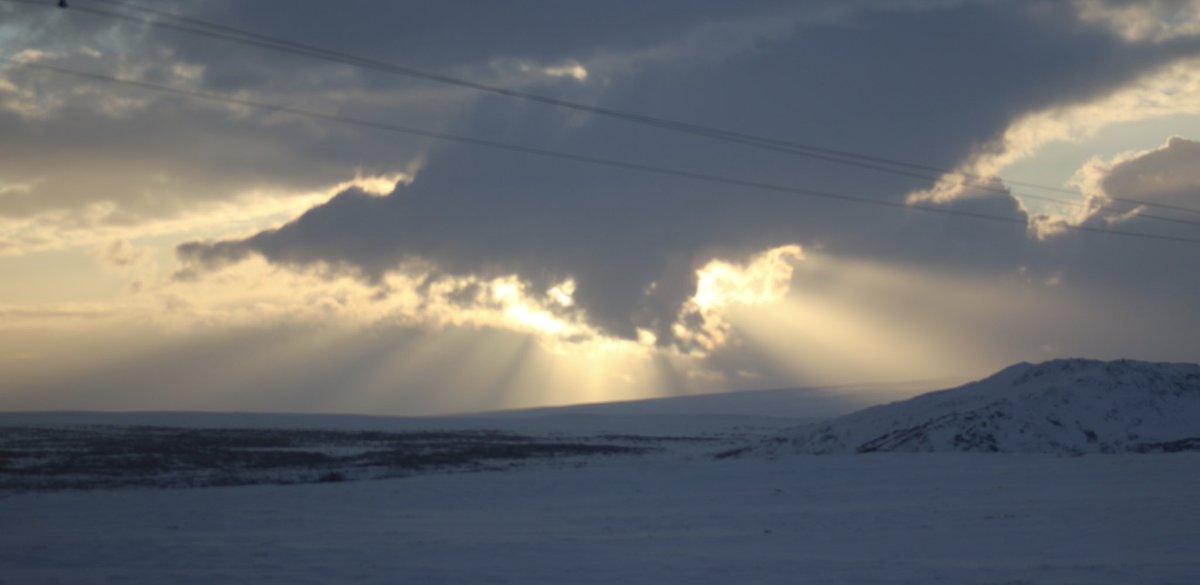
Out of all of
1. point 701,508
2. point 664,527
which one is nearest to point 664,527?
point 664,527

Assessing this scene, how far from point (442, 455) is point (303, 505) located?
17.9 meters

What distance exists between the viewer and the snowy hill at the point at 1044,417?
32250 millimetres

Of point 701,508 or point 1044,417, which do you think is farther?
point 1044,417

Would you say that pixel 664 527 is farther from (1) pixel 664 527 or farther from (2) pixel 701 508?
(2) pixel 701 508

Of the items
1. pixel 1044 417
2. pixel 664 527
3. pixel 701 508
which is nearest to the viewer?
pixel 664 527

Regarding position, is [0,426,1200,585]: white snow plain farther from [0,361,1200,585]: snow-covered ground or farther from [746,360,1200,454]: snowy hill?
[746,360,1200,454]: snowy hill

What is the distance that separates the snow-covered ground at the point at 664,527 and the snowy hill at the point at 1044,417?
363 cm

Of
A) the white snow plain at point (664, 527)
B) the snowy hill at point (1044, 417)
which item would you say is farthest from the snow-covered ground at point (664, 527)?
the snowy hill at point (1044, 417)

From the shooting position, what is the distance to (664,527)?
1958cm

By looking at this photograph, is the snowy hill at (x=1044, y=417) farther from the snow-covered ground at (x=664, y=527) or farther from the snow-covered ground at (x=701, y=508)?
the snow-covered ground at (x=664, y=527)

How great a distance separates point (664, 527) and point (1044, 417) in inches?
769

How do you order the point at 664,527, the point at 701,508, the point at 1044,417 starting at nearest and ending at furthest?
the point at 664,527 < the point at 701,508 < the point at 1044,417

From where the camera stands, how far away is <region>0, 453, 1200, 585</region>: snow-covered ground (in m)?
14.2

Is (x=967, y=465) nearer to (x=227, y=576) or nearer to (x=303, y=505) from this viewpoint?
(x=303, y=505)
